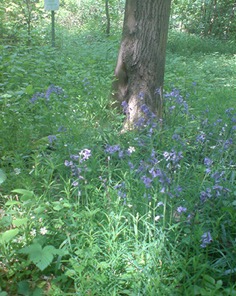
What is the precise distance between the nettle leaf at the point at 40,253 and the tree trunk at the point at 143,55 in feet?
6.99

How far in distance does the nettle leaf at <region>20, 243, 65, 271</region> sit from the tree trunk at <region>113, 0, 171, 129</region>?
83.9 inches

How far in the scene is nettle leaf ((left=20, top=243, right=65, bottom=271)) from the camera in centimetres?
199

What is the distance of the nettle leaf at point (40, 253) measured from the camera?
1992 millimetres

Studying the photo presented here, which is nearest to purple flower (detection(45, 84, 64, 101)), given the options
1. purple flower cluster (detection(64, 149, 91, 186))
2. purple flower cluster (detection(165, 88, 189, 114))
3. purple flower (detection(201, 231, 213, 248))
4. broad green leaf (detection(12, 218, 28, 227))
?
purple flower cluster (detection(165, 88, 189, 114))

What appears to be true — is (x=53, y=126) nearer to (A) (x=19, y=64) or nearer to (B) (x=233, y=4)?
(A) (x=19, y=64)

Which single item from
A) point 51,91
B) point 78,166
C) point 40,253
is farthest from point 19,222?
point 51,91

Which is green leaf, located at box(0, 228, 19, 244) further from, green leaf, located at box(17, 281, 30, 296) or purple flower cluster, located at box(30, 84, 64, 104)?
purple flower cluster, located at box(30, 84, 64, 104)

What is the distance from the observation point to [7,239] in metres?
2.08

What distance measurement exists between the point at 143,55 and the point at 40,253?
8.97 ft

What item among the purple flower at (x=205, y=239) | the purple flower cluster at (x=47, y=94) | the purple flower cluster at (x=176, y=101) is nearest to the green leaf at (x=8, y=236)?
the purple flower at (x=205, y=239)

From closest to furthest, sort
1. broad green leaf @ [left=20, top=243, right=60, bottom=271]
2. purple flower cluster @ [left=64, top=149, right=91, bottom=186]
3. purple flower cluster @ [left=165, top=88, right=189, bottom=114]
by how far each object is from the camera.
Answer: broad green leaf @ [left=20, top=243, right=60, bottom=271] → purple flower cluster @ [left=64, top=149, right=91, bottom=186] → purple flower cluster @ [left=165, top=88, right=189, bottom=114]

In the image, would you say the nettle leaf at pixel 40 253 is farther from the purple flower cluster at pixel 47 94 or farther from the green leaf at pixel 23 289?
the purple flower cluster at pixel 47 94

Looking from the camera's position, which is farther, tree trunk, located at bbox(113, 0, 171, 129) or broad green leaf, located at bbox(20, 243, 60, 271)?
tree trunk, located at bbox(113, 0, 171, 129)

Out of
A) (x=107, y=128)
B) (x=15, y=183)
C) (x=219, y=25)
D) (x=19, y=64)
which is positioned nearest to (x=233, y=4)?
(x=219, y=25)
